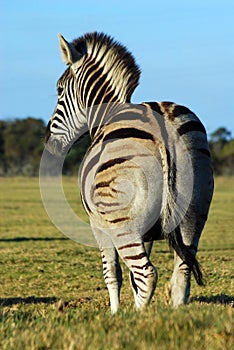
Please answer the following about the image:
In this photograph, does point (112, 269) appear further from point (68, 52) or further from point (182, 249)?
point (68, 52)

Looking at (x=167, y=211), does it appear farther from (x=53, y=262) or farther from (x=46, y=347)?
(x=53, y=262)

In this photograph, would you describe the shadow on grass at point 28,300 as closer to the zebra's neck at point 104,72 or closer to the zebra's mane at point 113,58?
the zebra's neck at point 104,72

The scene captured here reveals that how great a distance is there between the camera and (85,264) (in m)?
14.3

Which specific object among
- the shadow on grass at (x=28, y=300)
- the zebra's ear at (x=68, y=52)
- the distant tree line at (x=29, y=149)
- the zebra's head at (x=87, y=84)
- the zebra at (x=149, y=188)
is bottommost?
the shadow on grass at (x=28, y=300)

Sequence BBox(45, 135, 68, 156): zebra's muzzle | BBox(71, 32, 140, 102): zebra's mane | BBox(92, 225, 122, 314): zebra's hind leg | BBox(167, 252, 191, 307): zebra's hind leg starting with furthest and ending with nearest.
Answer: BBox(45, 135, 68, 156): zebra's muzzle → BBox(71, 32, 140, 102): zebra's mane → BBox(92, 225, 122, 314): zebra's hind leg → BBox(167, 252, 191, 307): zebra's hind leg

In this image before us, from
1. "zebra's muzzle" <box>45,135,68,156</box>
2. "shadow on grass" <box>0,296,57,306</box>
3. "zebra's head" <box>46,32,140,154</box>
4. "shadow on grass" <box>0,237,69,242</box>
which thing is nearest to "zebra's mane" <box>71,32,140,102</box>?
"zebra's head" <box>46,32,140,154</box>

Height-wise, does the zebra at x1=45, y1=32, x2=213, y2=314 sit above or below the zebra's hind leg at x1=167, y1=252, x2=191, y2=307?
above

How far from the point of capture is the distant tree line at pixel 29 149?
76812 mm

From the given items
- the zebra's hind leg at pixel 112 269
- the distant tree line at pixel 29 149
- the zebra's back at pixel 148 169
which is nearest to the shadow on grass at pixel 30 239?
the zebra's hind leg at pixel 112 269

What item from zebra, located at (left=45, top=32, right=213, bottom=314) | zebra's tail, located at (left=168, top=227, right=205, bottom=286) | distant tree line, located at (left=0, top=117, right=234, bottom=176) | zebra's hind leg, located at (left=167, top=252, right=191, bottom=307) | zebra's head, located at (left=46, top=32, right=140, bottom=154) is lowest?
zebra's hind leg, located at (left=167, top=252, right=191, bottom=307)

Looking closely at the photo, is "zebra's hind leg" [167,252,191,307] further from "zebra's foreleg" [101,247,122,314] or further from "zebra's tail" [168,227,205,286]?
"zebra's foreleg" [101,247,122,314]

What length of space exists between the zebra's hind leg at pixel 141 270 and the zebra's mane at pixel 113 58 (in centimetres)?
162

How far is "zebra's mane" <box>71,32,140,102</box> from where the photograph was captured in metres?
7.84

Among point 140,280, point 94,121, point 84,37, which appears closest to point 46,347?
point 140,280
